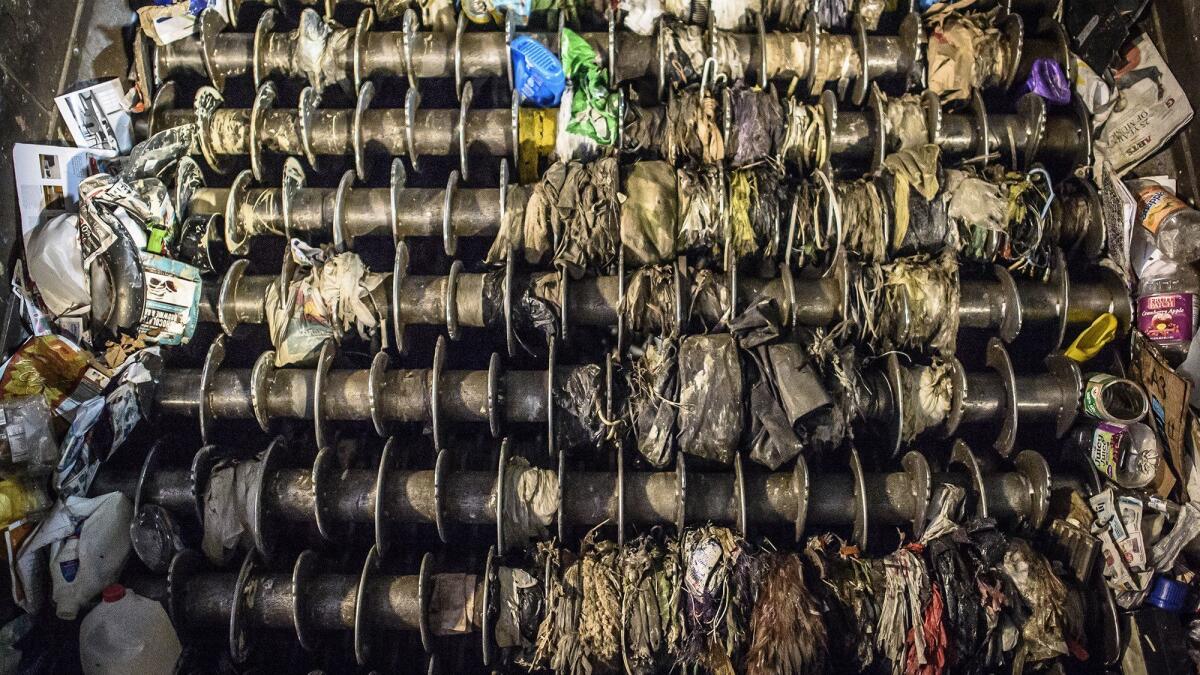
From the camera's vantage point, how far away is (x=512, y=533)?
2.97 m

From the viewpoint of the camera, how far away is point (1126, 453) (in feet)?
10.3

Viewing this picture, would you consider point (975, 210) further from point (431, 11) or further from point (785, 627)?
point (431, 11)

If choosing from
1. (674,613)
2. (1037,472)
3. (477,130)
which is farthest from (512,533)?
(1037,472)

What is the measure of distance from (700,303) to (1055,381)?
141 cm

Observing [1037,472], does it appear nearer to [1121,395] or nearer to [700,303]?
[1121,395]

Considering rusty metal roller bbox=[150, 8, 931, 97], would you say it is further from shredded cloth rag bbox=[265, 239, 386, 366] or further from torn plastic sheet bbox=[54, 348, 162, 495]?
torn plastic sheet bbox=[54, 348, 162, 495]

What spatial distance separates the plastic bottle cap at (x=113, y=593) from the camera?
9.70 feet

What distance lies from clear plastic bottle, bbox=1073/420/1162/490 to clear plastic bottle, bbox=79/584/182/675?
11.7 feet

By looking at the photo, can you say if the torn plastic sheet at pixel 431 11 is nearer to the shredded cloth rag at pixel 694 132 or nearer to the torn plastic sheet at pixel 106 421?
the shredded cloth rag at pixel 694 132

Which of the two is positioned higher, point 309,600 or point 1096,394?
point 1096,394

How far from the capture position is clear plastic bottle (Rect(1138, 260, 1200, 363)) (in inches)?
125

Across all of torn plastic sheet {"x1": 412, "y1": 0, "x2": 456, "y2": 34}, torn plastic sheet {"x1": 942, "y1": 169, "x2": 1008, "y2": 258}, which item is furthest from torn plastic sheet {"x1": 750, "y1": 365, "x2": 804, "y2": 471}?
torn plastic sheet {"x1": 412, "y1": 0, "x2": 456, "y2": 34}

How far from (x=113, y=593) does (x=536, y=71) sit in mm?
2538

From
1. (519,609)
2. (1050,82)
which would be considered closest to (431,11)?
(519,609)
